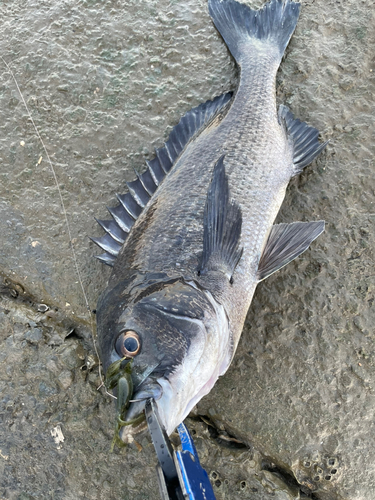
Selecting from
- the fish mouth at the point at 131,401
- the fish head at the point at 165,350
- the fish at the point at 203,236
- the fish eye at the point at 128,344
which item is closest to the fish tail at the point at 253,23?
the fish at the point at 203,236

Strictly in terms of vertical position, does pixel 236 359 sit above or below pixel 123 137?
below

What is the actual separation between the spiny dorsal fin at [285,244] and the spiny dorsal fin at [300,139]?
532mm

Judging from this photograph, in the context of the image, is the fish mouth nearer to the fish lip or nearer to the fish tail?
the fish lip

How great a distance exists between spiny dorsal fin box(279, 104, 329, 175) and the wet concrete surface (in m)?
0.11

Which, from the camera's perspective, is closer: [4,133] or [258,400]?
[258,400]

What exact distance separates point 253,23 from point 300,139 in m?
1.21

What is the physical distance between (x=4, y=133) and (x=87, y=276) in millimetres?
1496

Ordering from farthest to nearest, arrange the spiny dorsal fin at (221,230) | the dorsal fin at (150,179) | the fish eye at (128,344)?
the dorsal fin at (150,179) → the spiny dorsal fin at (221,230) → the fish eye at (128,344)

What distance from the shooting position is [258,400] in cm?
255

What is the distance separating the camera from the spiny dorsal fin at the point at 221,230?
7.38 ft

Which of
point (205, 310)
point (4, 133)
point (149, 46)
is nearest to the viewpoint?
point (205, 310)

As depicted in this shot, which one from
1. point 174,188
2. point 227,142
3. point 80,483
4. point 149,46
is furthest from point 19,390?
point 149,46

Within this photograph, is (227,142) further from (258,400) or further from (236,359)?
(258,400)

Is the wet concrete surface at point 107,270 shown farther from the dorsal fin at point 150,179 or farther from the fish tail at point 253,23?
the dorsal fin at point 150,179
